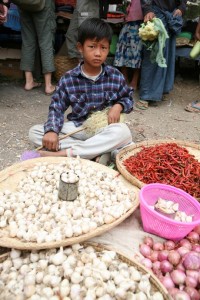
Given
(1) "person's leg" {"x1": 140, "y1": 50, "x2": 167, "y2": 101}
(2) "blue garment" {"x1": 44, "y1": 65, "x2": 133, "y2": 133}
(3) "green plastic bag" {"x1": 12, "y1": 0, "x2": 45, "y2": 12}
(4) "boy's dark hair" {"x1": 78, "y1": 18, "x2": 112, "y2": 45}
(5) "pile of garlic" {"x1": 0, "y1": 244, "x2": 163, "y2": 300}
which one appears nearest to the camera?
(5) "pile of garlic" {"x1": 0, "y1": 244, "x2": 163, "y2": 300}

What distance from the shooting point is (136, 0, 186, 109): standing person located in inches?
178

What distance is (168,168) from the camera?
270 cm

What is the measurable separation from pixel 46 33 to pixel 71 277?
397 cm

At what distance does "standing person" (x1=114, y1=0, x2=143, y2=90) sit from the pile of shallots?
3514 millimetres

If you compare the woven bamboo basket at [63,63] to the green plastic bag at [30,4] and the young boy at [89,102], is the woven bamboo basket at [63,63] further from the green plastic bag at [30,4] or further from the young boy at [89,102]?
the young boy at [89,102]

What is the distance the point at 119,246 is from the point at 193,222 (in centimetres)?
48

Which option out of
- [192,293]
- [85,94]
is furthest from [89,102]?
[192,293]

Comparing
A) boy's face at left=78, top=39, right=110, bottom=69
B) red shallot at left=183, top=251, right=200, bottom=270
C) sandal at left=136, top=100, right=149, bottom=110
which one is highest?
boy's face at left=78, top=39, right=110, bottom=69

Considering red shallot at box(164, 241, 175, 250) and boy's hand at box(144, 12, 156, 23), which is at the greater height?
boy's hand at box(144, 12, 156, 23)

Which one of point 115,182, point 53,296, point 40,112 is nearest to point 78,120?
point 115,182

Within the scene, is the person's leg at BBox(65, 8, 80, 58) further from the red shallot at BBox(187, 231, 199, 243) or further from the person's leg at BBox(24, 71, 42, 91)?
the red shallot at BBox(187, 231, 199, 243)

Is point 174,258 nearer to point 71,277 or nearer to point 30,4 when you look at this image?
point 71,277

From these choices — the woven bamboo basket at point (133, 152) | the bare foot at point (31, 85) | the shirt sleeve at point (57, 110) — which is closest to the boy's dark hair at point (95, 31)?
the shirt sleeve at point (57, 110)

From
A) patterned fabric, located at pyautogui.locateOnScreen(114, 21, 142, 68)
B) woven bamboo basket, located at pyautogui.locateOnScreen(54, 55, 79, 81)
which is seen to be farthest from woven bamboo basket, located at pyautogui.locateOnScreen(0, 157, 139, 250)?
woven bamboo basket, located at pyautogui.locateOnScreen(54, 55, 79, 81)
